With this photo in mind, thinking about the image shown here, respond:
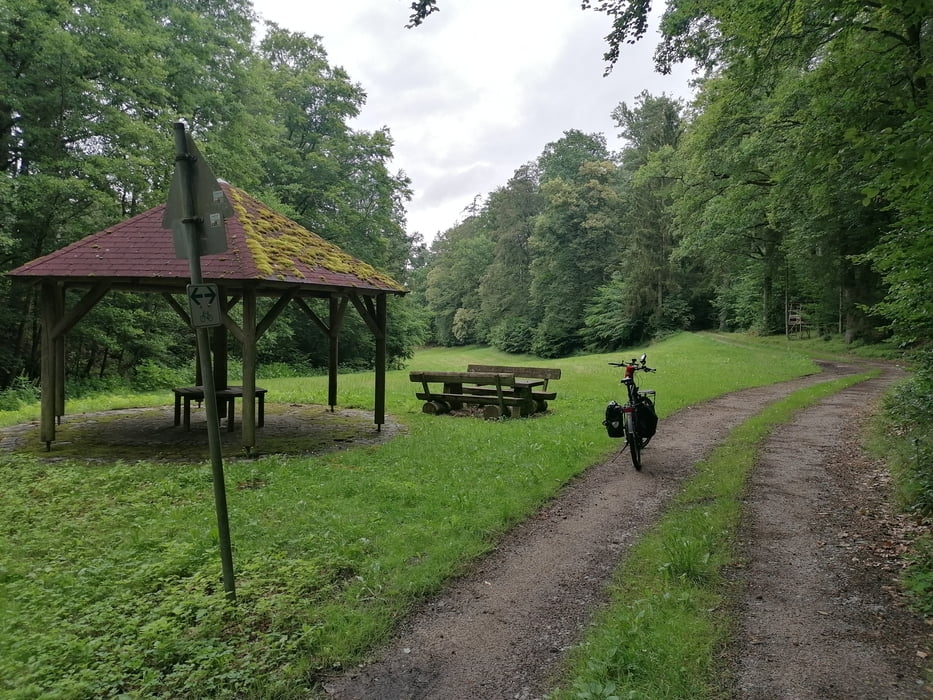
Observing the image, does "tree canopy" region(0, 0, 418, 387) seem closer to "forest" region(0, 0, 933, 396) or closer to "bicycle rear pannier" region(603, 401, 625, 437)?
"forest" region(0, 0, 933, 396)

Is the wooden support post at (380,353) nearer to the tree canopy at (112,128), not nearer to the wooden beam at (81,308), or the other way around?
the wooden beam at (81,308)

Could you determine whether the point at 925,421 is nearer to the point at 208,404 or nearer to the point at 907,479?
the point at 907,479

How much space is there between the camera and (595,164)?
4306cm

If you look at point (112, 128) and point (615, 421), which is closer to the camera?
point (615, 421)

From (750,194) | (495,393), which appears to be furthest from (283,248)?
(750,194)

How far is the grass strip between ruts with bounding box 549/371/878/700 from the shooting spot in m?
2.79

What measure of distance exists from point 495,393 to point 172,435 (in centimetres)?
592

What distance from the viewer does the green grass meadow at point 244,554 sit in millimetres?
3021

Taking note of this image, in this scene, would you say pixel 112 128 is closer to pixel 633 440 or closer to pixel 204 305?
pixel 204 305

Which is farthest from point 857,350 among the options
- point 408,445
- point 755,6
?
point 408,445

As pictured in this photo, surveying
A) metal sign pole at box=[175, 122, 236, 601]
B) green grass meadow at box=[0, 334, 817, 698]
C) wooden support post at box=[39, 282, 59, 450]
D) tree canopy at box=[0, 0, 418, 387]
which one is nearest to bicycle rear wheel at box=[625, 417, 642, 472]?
green grass meadow at box=[0, 334, 817, 698]

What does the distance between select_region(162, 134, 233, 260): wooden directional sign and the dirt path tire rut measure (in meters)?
2.63

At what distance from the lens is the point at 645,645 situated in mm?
3062

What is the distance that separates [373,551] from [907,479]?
532cm
